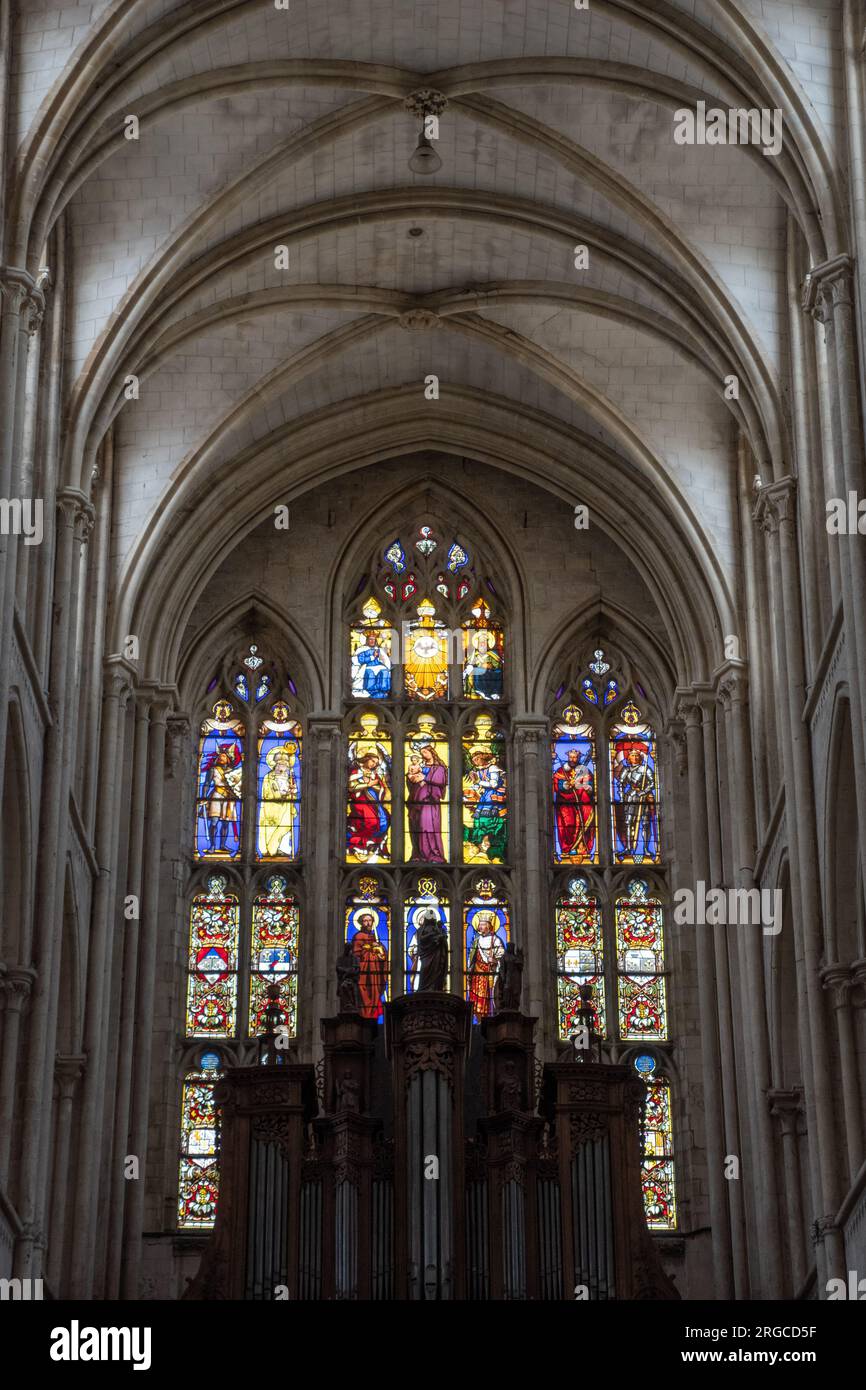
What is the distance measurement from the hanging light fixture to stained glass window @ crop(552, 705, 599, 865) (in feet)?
27.3

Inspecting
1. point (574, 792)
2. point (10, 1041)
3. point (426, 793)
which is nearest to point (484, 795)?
point (426, 793)

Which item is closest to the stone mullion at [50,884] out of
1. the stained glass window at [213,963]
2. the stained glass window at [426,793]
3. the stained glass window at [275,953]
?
the stained glass window at [213,963]

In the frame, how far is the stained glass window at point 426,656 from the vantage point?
3391cm

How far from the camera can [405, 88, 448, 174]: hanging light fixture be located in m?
27.3

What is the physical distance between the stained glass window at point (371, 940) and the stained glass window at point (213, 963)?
5.03ft

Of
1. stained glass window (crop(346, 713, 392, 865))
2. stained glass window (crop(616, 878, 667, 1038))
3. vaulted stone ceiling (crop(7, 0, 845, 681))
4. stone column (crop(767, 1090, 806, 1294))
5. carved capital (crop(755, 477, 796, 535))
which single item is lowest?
stone column (crop(767, 1090, 806, 1294))

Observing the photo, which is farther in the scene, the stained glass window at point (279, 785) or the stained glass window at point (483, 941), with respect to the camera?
the stained glass window at point (279, 785)

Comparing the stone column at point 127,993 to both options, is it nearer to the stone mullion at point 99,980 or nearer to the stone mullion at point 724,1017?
the stone mullion at point 99,980

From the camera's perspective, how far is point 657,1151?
30.8 m

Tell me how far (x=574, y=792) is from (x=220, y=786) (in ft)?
15.4

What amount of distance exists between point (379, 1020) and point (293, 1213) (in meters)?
4.99

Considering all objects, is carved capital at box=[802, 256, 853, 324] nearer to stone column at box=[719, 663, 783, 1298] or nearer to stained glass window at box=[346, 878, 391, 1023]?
→ stone column at box=[719, 663, 783, 1298]

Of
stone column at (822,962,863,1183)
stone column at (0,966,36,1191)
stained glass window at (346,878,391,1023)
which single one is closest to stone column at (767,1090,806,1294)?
stone column at (822,962,863,1183)

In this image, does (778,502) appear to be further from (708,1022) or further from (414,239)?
(708,1022)
